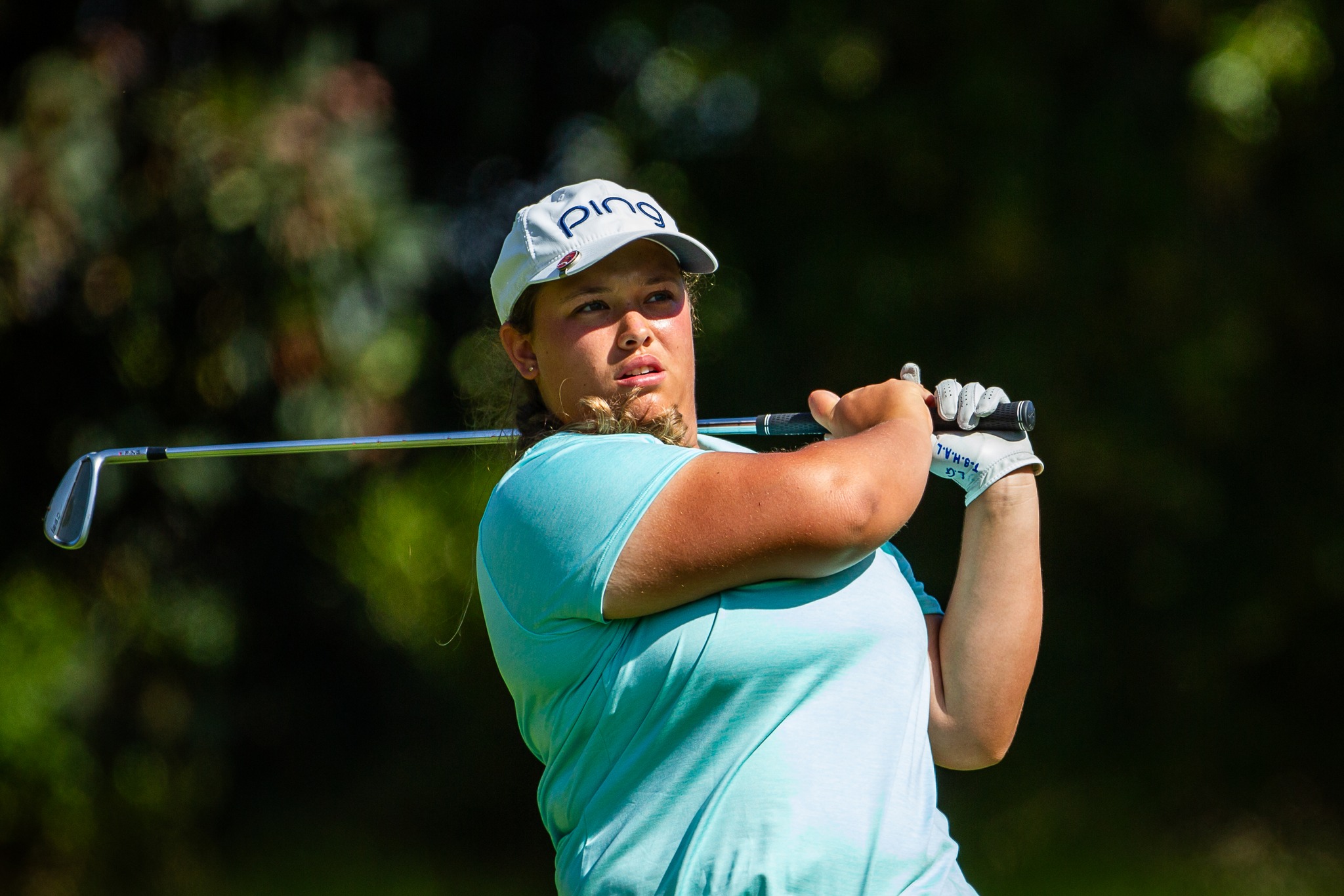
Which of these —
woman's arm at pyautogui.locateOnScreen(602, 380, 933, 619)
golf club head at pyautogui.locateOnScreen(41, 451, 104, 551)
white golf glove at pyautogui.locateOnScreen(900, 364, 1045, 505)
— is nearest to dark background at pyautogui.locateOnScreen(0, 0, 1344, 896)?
golf club head at pyautogui.locateOnScreen(41, 451, 104, 551)

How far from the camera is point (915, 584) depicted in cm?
173

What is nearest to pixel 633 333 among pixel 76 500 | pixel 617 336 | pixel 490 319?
pixel 617 336

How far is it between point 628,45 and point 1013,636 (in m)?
4.07

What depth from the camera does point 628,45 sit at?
206 inches

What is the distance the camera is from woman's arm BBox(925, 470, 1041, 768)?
1.66 m

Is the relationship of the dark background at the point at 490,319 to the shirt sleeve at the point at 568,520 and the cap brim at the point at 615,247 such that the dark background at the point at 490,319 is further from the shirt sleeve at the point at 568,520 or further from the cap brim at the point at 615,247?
the shirt sleeve at the point at 568,520

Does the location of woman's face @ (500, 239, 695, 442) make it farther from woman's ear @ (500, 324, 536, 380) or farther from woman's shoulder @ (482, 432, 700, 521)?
woman's shoulder @ (482, 432, 700, 521)

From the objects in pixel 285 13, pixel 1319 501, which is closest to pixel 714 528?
pixel 285 13

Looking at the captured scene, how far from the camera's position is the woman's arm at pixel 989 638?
166 cm

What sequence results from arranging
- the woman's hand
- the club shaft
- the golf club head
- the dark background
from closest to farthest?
the woman's hand
the club shaft
the golf club head
the dark background

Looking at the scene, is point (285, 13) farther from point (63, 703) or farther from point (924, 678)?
point (924, 678)

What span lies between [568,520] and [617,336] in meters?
0.32

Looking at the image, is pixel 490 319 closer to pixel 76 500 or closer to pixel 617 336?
pixel 76 500

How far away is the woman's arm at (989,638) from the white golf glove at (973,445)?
0.02 m
